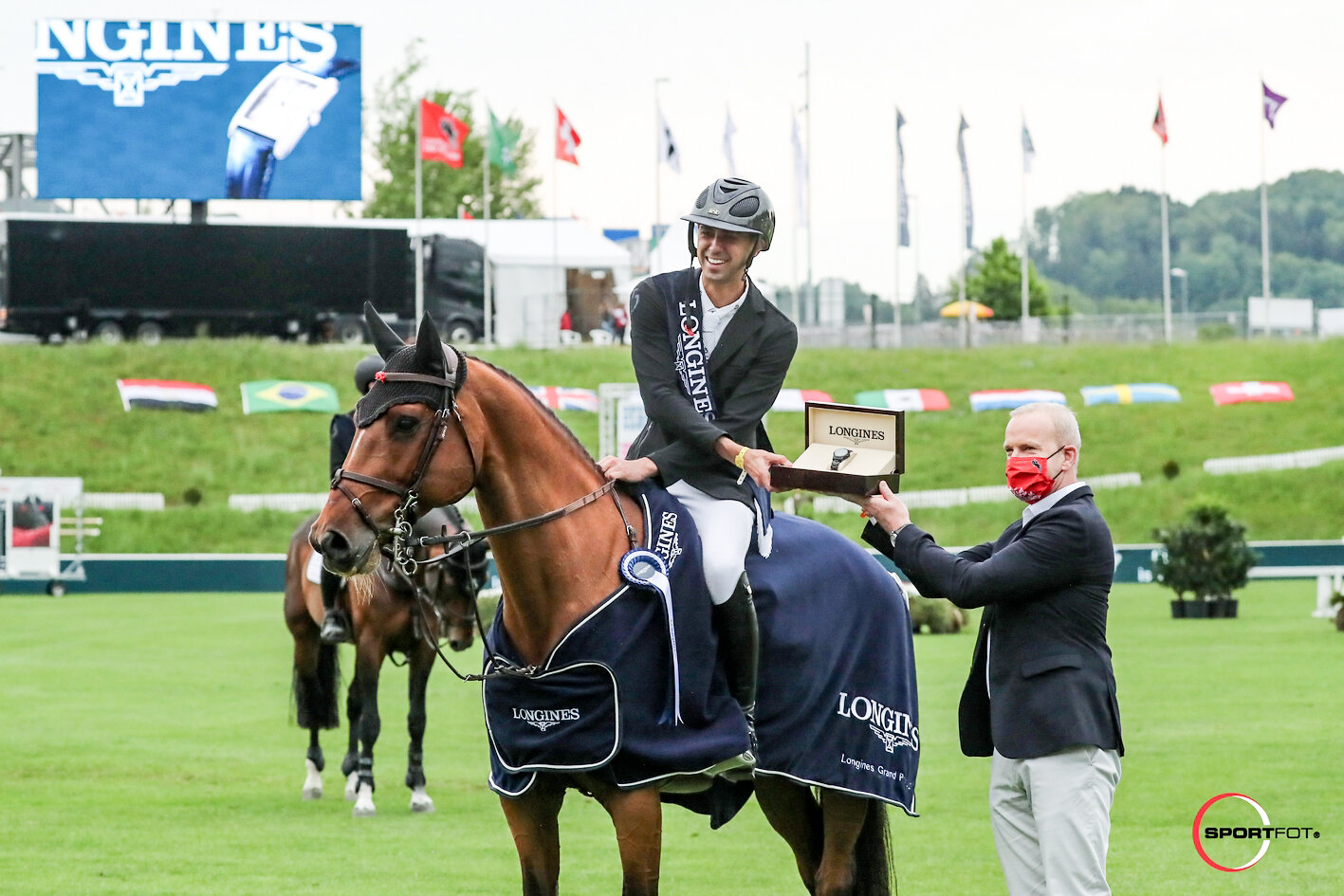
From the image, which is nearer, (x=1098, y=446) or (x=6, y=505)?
(x=6, y=505)

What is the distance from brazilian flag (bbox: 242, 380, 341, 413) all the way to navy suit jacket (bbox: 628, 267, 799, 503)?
121ft

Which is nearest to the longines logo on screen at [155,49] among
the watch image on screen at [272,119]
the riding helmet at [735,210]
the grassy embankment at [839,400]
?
the watch image on screen at [272,119]

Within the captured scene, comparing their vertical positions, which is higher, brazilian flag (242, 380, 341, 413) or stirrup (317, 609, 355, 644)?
brazilian flag (242, 380, 341, 413)

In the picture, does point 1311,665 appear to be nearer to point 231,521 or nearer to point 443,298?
point 231,521

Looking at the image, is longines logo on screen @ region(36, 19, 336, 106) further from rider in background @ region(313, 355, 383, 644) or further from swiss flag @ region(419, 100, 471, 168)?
rider in background @ region(313, 355, 383, 644)

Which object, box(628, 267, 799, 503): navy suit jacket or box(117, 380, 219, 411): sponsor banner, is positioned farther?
box(117, 380, 219, 411): sponsor banner

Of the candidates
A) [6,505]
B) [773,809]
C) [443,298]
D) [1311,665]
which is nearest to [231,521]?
[6,505]

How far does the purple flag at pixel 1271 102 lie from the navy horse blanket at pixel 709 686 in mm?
44657

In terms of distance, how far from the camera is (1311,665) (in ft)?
54.5

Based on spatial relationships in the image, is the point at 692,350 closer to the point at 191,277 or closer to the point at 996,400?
the point at 996,400

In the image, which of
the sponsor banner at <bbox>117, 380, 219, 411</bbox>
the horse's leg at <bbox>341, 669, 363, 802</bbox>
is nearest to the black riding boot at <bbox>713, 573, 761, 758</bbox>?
the horse's leg at <bbox>341, 669, 363, 802</bbox>

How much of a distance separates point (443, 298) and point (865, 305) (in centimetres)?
1677

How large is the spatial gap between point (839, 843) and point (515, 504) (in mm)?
1896

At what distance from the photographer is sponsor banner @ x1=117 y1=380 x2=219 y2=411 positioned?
4147 centimetres
